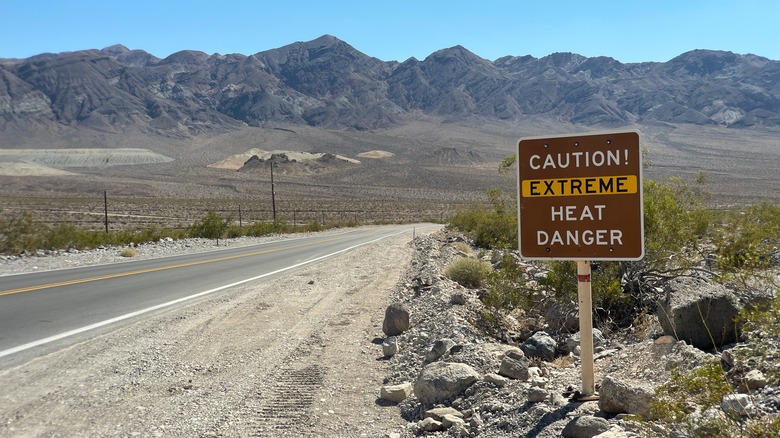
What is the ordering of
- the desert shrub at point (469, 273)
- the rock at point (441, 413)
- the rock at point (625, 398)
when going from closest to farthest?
1. the rock at point (625, 398)
2. the rock at point (441, 413)
3. the desert shrub at point (469, 273)

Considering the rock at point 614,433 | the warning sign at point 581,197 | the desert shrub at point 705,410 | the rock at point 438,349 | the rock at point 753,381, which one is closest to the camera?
the desert shrub at point 705,410

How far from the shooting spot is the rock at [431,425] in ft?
17.2

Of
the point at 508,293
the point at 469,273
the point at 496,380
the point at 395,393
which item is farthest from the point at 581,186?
the point at 469,273

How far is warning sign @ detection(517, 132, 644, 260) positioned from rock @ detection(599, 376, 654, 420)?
87 centimetres

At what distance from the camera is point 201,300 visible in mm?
12391

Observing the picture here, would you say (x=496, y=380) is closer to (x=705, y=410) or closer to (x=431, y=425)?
(x=431, y=425)

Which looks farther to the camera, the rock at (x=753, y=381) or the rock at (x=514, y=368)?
the rock at (x=514, y=368)

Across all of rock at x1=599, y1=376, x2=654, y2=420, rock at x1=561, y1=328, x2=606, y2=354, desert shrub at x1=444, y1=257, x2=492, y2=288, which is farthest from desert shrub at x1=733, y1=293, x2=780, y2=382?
desert shrub at x1=444, y1=257, x2=492, y2=288

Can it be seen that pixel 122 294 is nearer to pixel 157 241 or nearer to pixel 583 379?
pixel 583 379

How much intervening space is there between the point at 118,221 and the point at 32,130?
14293cm

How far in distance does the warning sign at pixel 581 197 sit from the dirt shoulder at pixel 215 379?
6.57 feet

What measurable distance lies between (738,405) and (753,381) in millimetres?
663

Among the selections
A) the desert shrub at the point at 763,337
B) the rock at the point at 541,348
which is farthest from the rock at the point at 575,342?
the desert shrub at the point at 763,337

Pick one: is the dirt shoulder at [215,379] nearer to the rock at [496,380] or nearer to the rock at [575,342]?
the rock at [496,380]
